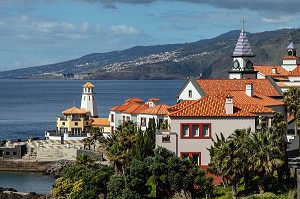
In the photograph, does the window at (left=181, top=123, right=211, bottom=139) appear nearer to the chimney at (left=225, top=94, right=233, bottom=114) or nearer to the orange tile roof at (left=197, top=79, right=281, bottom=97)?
the chimney at (left=225, top=94, right=233, bottom=114)

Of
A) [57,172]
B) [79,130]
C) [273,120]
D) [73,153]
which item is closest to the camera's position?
[273,120]

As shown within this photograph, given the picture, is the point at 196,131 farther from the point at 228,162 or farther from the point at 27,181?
the point at 27,181

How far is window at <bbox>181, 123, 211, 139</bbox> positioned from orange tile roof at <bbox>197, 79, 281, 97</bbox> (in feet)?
38.9

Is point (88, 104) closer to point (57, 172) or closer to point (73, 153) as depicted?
point (73, 153)

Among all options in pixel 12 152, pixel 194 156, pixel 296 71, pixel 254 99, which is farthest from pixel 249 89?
pixel 12 152

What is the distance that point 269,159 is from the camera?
46125 millimetres

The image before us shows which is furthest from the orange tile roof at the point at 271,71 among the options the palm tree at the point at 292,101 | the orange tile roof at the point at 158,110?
the palm tree at the point at 292,101

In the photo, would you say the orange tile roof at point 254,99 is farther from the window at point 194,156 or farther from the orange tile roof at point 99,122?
the orange tile roof at point 99,122

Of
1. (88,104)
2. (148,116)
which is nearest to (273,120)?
(148,116)

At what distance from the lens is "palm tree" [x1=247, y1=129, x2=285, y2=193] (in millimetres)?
46000

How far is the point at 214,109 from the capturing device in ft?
182

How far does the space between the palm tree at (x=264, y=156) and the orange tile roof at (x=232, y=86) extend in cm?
1983

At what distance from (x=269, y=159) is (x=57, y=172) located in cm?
4496

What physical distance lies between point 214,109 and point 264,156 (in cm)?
981
